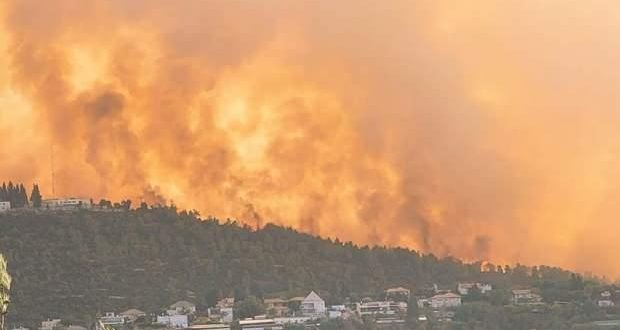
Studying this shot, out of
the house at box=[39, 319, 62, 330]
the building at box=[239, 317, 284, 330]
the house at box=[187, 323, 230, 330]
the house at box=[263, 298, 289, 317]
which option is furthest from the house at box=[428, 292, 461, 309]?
the house at box=[39, 319, 62, 330]

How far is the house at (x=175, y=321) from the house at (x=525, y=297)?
11844 mm

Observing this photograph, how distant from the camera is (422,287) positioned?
2835 inches

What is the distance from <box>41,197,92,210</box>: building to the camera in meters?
70.7

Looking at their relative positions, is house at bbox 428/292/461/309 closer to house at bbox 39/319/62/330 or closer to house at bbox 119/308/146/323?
house at bbox 119/308/146/323

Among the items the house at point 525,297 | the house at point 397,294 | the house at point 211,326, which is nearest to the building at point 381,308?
the house at point 397,294

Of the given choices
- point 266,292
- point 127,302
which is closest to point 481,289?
point 266,292

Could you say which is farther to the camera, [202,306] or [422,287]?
[422,287]

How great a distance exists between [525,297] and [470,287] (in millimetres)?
1998

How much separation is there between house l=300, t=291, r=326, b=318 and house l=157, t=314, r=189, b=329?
3.98 metres

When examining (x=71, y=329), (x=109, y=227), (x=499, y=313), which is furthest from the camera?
(x=109, y=227)

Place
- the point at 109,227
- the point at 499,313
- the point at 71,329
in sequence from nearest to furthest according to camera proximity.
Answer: the point at 71,329, the point at 499,313, the point at 109,227

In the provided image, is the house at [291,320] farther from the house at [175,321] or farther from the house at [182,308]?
the house at [182,308]

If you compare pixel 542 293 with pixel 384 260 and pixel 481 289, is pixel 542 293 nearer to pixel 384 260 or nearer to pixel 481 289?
pixel 481 289

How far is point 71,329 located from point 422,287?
15467 millimetres
